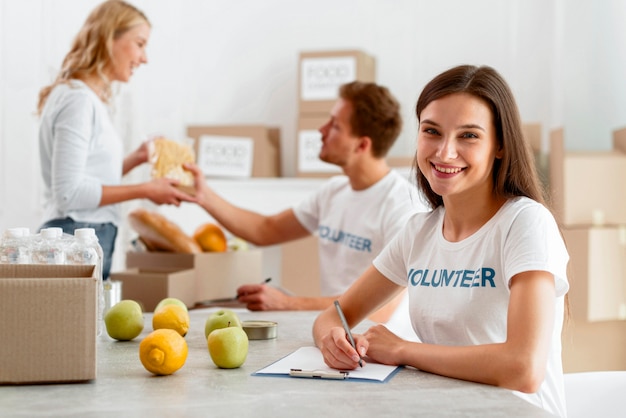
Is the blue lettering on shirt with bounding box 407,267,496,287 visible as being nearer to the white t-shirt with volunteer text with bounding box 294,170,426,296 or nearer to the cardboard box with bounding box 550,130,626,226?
the white t-shirt with volunteer text with bounding box 294,170,426,296

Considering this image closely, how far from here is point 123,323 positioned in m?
1.69

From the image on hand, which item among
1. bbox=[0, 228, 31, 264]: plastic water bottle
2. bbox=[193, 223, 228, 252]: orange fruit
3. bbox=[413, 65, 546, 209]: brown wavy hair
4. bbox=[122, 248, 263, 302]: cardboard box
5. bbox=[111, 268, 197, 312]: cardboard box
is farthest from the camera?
bbox=[193, 223, 228, 252]: orange fruit

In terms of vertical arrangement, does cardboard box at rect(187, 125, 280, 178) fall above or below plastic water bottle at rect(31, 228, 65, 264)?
above

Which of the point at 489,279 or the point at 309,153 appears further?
the point at 309,153

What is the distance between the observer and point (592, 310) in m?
3.64

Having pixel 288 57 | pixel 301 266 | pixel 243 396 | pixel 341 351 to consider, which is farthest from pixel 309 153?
pixel 243 396

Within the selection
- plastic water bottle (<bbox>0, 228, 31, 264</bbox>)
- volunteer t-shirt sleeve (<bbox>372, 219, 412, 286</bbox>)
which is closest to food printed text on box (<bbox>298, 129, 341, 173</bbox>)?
volunteer t-shirt sleeve (<bbox>372, 219, 412, 286</bbox>)

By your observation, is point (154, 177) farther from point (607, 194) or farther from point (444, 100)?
point (607, 194)

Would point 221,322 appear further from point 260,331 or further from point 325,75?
point 325,75

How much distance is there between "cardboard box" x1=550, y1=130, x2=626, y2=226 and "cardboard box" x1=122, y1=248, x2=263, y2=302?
160 centimetres

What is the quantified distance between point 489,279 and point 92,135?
1685 mm

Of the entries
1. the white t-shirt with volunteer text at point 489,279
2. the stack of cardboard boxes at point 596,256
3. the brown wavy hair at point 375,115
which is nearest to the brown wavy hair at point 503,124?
the white t-shirt with volunteer text at point 489,279

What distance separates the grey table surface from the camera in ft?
3.70

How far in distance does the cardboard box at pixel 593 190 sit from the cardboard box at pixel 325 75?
1.21 m
